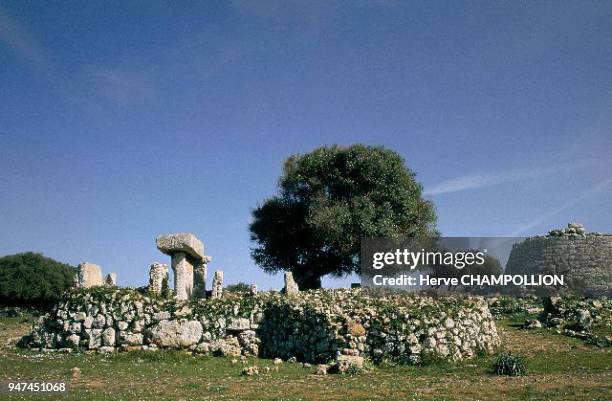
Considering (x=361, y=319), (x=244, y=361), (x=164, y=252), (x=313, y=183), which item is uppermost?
(x=313, y=183)

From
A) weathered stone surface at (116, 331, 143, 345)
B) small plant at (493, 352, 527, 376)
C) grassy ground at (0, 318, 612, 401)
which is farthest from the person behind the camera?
weathered stone surface at (116, 331, 143, 345)

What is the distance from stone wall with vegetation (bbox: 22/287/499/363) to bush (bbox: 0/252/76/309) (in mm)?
35442

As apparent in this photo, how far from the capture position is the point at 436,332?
834 inches

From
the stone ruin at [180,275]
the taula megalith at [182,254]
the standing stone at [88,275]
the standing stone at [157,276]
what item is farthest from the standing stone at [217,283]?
the standing stone at [88,275]

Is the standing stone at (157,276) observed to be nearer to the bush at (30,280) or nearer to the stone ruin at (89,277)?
the stone ruin at (89,277)

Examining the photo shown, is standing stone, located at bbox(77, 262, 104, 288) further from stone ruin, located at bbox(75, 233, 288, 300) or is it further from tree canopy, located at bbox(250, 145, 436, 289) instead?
tree canopy, located at bbox(250, 145, 436, 289)

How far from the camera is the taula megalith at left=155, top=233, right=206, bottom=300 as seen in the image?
80.6ft

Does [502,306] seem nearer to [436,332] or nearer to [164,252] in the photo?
[436,332]

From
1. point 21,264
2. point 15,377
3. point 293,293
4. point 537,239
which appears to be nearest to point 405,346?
point 293,293

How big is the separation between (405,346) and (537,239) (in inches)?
1134

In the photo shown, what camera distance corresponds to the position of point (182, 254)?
2512cm

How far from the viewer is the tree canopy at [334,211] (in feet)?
109

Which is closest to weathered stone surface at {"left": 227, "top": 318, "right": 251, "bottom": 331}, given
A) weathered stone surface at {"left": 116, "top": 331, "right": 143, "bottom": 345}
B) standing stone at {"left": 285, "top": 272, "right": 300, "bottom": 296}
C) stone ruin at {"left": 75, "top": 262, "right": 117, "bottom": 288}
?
standing stone at {"left": 285, "top": 272, "right": 300, "bottom": 296}

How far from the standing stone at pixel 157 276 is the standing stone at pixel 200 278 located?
1513 mm
